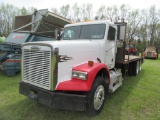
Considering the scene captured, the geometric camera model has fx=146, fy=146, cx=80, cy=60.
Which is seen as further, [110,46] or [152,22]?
[152,22]

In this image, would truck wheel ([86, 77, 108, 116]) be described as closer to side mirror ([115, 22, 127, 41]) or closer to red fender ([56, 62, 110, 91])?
red fender ([56, 62, 110, 91])

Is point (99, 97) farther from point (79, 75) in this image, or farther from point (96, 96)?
point (79, 75)

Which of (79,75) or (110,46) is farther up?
(110,46)

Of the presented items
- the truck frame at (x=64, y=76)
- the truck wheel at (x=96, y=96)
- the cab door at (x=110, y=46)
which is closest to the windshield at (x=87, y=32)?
the cab door at (x=110, y=46)

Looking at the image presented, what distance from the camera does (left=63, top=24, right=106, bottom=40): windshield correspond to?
432 cm

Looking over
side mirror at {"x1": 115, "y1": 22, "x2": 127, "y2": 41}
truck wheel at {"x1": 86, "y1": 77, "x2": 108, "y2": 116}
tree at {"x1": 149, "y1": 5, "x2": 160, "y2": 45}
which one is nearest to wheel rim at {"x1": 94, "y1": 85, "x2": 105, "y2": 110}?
truck wheel at {"x1": 86, "y1": 77, "x2": 108, "y2": 116}

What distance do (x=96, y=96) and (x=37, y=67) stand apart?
150cm

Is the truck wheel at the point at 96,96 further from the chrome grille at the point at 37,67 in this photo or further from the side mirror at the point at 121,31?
the side mirror at the point at 121,31

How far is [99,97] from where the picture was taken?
3529mm

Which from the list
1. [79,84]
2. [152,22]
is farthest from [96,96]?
[152,22]

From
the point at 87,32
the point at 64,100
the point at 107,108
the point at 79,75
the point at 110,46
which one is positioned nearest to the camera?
the point at 64,100

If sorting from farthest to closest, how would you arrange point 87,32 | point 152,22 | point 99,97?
point 152,22
point 87,32
point 99,97

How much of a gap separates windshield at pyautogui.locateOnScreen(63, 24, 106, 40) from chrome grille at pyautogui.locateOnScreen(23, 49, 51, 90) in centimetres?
169

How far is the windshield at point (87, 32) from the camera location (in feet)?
14.2
